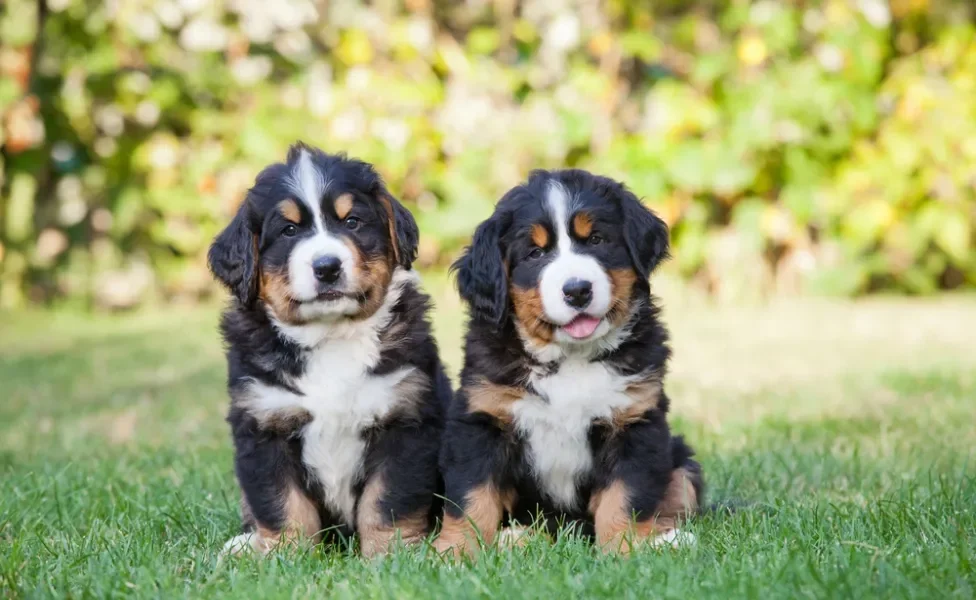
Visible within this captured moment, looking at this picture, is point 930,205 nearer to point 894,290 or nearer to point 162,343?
point 894,290

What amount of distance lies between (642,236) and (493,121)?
680cm

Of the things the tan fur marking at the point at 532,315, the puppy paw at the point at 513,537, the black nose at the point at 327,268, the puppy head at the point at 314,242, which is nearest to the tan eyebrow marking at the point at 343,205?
the puppy head at the point at 314,242

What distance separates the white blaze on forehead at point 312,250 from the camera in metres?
3.85

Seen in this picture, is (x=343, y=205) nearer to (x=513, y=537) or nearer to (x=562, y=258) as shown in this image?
(x=562, y=258)

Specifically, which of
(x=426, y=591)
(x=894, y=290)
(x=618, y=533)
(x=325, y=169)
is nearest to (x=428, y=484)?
(x=618, y=533)

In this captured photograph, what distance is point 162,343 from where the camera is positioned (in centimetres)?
941

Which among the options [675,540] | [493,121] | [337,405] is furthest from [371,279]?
[493,121]

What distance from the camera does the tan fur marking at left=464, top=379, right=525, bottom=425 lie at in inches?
147

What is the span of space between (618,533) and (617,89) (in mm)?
7944

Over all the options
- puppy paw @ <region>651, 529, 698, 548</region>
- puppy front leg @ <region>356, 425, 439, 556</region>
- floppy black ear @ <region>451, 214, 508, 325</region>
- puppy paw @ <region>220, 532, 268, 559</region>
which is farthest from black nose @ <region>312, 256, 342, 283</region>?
puppy paw @ <region>651, 529, 698, 548</region>

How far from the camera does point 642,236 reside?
3.96 meters

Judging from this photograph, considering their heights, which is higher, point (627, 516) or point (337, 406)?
point (337, 406)

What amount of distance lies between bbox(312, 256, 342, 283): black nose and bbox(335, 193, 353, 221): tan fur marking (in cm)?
22

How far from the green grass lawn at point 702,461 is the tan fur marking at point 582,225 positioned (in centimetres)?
102
